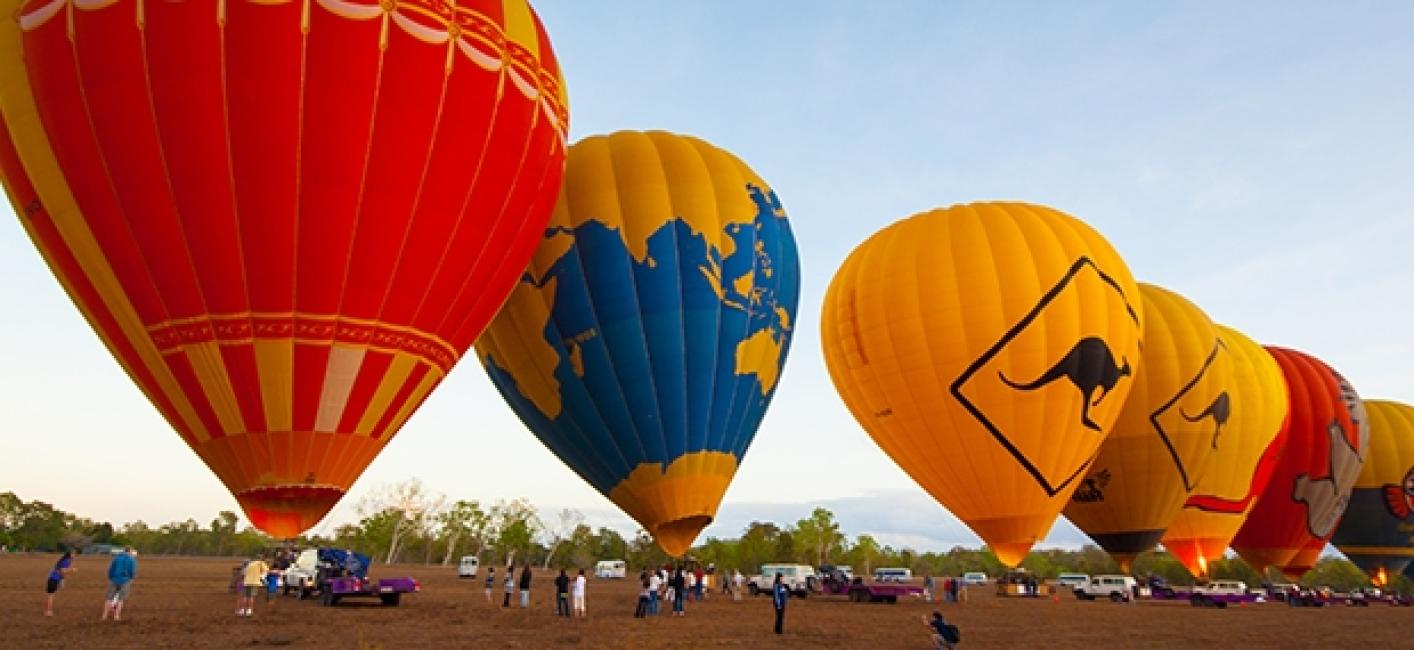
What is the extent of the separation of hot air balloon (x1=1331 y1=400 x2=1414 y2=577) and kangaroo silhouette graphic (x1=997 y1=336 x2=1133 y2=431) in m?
25.6

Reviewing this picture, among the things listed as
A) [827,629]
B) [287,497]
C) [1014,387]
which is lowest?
[827,629]

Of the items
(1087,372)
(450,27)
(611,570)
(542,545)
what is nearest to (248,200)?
(450,27)

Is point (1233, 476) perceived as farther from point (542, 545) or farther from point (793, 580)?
point (542, 545)

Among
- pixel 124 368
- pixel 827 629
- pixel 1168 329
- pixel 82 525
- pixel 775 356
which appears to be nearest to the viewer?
pixel 124 368

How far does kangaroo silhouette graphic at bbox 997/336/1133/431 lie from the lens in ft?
74.5

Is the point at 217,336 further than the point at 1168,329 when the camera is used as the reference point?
No

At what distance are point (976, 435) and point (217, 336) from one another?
59.3ft

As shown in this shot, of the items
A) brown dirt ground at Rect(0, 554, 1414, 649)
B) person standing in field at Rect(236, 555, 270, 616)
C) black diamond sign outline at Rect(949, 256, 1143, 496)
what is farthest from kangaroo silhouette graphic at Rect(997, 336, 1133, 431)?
person standing in field at Rect(236, 555, 270, 616)

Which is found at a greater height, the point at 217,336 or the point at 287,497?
the point at 217,336

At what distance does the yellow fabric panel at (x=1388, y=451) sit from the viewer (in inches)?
1588

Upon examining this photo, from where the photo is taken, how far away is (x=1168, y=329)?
30.3 metres

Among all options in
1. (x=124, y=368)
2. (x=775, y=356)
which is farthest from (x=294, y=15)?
(x=775, y=356)

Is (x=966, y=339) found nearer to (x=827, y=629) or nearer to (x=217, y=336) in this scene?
(x=827, y=629)

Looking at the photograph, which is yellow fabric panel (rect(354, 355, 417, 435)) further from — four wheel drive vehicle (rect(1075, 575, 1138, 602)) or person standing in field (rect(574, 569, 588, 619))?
four wheel drive vehicle (rect(1075, 575, 1138, 602))
